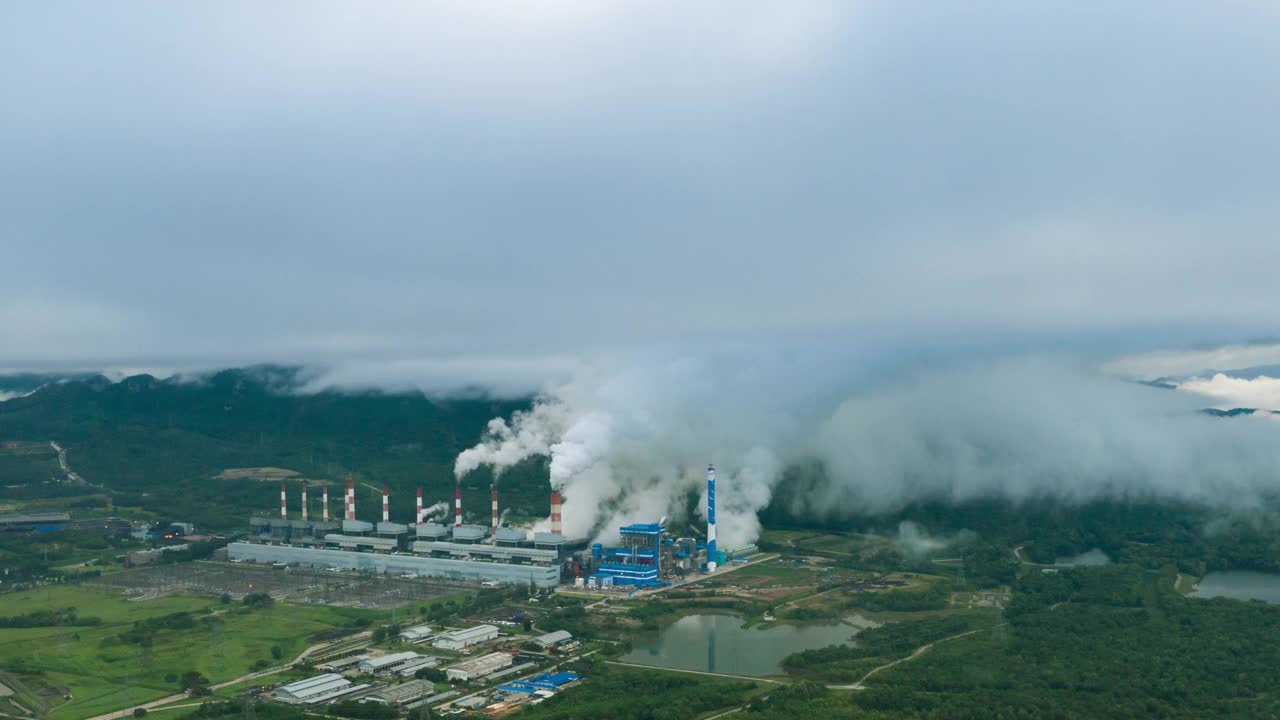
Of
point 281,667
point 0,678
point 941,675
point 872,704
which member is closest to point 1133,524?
point 941,675

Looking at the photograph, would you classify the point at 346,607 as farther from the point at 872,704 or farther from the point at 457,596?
the point at 872,704

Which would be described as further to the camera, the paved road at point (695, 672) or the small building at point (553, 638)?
the small building at point (553, 638)

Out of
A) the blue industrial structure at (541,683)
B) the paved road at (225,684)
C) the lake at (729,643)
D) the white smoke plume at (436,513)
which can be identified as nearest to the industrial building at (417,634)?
the paved road at (225,684)

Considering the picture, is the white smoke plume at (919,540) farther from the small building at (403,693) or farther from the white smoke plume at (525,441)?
the small building at (403,693)

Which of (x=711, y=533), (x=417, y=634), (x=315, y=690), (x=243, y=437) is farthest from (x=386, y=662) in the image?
(x=243, y=437)

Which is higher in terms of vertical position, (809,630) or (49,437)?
(49,437)

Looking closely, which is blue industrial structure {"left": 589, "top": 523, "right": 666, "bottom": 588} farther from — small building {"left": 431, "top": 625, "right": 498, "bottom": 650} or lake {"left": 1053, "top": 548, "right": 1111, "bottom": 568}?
lake {"left": 1053, "top": 548, "right": 1111, "bottom": 568}

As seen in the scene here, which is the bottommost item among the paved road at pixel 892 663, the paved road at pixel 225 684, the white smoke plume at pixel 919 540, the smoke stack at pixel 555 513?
the paved road at pixel 225 684
